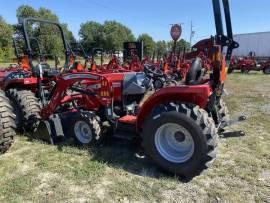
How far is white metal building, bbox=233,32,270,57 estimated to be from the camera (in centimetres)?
3519

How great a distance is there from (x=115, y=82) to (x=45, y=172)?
1782 millimetres

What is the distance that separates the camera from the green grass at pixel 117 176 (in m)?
3.50

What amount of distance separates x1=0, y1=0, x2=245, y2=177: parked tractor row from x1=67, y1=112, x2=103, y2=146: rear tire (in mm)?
15

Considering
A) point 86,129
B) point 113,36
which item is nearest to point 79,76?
point 86,129

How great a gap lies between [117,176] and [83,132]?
1.35m

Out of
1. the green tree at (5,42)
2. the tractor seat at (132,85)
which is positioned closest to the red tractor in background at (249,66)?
the tractor seat at (132,85)

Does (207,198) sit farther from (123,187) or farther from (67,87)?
(67,87)

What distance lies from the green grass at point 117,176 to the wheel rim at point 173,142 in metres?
0.27

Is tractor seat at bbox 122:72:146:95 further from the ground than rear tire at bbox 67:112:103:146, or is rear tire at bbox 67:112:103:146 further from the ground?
tractor seat at bbox 122:72:146:95

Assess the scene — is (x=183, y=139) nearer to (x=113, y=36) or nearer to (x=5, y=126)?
(x=5, y=126)

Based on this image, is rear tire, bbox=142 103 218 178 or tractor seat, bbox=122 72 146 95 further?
tractor seat, bbox=122 72 146 95

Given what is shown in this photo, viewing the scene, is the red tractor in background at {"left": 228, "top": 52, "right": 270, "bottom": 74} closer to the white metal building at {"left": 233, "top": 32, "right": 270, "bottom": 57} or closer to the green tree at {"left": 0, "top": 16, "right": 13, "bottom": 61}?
the white metal building at {"left": 233, "top": 32, "right": 270, "bottom": 57}

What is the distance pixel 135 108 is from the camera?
207 inches

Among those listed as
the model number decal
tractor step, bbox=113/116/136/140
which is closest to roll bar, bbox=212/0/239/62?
tractor step, bbox=113/116/136/140
